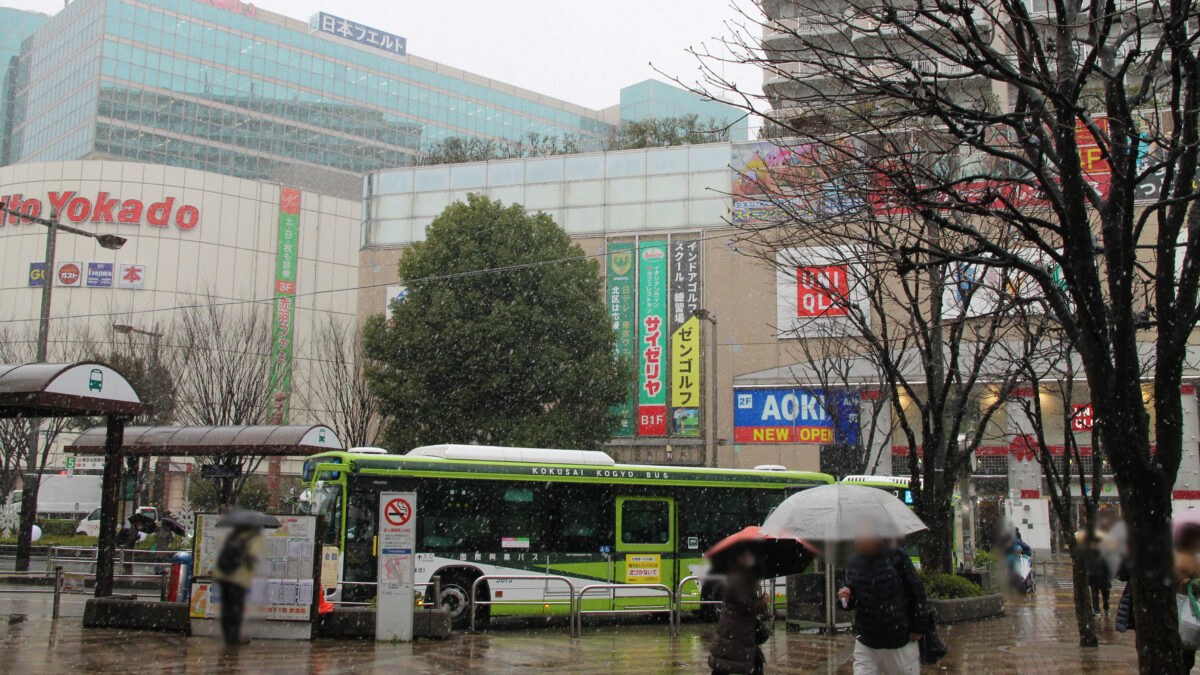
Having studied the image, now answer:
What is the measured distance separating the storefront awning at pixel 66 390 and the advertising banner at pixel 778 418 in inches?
995

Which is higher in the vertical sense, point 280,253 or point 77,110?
point 77,110

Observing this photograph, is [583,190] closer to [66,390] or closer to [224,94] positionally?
[66,390]

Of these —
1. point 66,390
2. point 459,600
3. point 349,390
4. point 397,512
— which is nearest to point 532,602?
point 459,600

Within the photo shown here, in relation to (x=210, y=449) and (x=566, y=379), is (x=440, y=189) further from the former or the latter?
(x=210, y=449)

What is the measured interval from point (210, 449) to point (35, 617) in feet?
15.7

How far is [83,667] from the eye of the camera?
9.98m

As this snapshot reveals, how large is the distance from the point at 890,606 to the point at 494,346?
76.5 feet

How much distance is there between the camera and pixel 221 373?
28172mm

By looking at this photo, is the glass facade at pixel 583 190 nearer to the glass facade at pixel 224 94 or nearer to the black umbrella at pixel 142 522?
the glass facade at pixel 224 94

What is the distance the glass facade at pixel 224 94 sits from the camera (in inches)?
2537

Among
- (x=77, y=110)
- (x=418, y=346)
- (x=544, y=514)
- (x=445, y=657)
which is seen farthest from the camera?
(x=77, y=110)

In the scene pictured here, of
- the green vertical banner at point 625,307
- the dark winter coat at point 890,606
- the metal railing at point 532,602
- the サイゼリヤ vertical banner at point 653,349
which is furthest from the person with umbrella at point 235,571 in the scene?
the サイゼリヤ vertical banner at point 653,349

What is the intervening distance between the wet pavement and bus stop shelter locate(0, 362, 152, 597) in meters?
1.36

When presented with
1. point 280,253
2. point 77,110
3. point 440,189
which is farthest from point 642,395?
point 77,110
